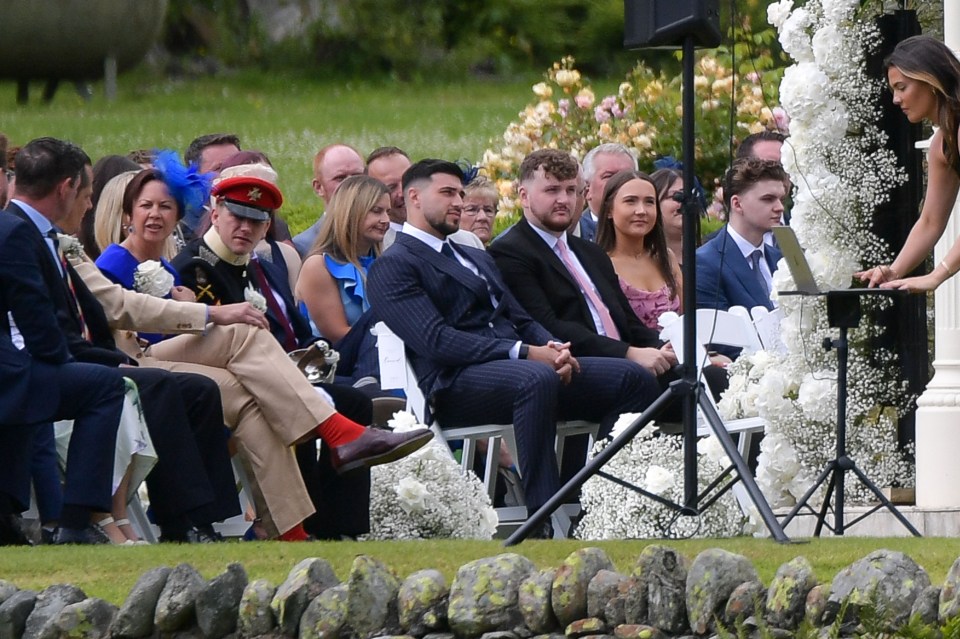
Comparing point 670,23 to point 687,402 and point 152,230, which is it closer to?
point 687,402

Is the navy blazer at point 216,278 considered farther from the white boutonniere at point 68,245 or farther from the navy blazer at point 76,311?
the white boutonniere at point 68,245

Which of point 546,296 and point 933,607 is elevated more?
point 546,296

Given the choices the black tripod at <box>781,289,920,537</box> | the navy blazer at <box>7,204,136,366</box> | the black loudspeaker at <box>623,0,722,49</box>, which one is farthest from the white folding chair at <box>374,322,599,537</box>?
the black loudspeaker at <box>623,0,722,49</box>

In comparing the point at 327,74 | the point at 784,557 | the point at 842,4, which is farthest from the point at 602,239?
the point at 327,74

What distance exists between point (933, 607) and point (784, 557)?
3.24 ft

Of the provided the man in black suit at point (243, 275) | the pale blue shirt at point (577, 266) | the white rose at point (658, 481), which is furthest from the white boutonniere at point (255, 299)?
the white rose at point (658, 481)

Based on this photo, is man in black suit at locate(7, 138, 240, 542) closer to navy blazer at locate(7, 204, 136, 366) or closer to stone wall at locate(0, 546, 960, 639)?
navy blazer at locate(7, 204, 136, 366)

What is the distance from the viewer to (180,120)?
2564 centimetres

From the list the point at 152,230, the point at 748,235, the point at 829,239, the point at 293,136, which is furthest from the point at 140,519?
the point at 293,136

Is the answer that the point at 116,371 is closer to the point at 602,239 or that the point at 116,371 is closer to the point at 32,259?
the point at 32,259

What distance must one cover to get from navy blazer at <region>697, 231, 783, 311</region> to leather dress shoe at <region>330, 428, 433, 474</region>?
8.51 ft

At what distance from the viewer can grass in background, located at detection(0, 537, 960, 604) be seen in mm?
6719

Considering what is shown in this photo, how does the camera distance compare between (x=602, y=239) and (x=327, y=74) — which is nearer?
(x=602, y=239)

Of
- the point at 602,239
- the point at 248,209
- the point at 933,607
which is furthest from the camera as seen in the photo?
the point at 602,239
